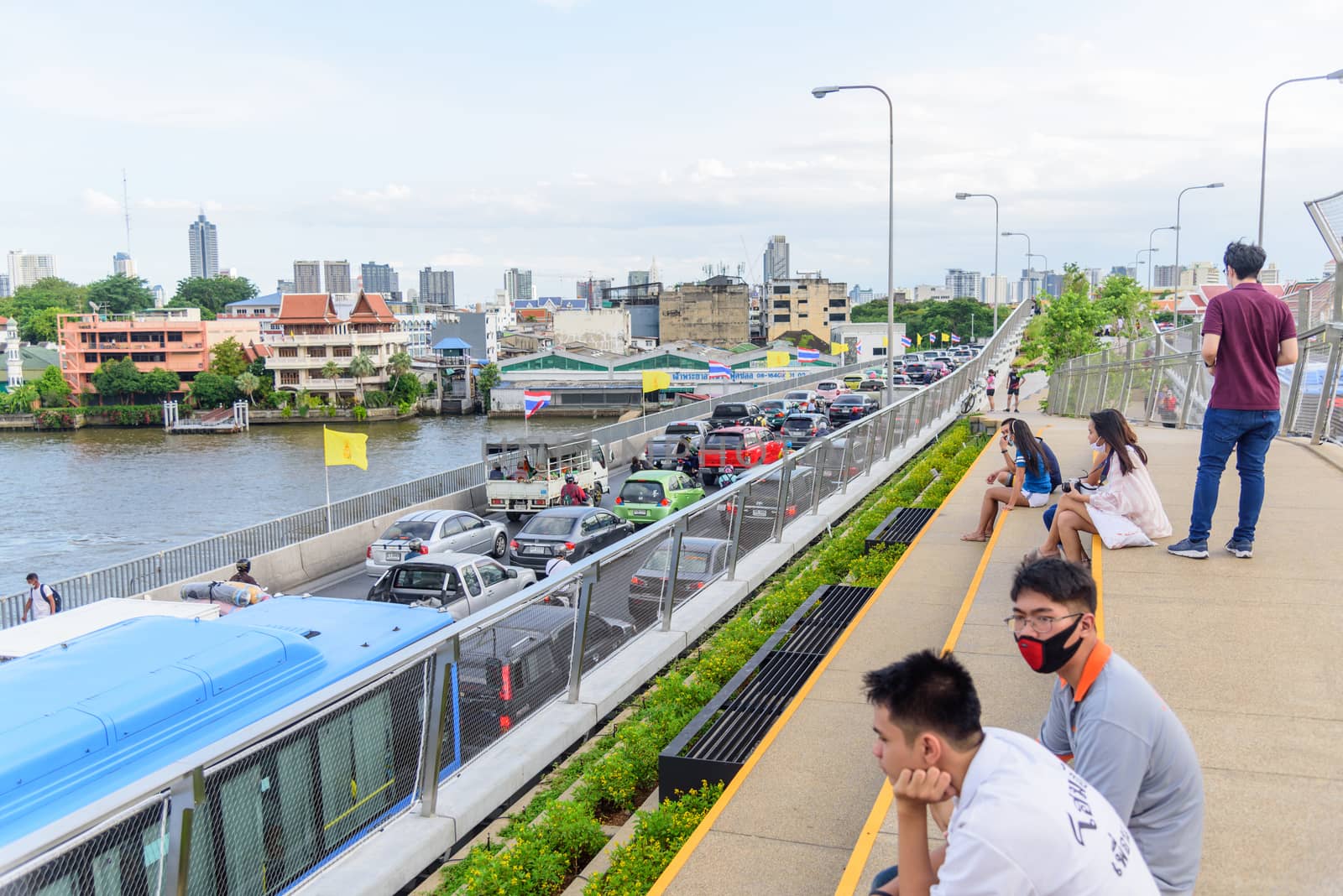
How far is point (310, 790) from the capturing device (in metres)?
5.19

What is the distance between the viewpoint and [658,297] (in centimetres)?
16300

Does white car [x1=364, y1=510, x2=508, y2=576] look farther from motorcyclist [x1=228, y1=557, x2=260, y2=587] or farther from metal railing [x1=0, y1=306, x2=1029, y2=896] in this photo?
metal railing [x1=0, y1=306, x2=1029, y2=896]

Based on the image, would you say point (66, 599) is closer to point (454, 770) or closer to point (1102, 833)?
point (454, 770)

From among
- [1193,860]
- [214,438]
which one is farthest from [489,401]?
[1193,860]

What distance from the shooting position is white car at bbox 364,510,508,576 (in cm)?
2114

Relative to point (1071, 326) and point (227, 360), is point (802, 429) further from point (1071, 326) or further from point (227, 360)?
point (227, 360)

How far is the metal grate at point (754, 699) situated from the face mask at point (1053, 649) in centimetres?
269

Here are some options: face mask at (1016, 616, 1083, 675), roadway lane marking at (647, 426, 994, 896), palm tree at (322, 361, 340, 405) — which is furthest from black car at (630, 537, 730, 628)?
palm tree at (322, 361, 340, 405)

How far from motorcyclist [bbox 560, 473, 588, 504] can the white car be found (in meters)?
3.38

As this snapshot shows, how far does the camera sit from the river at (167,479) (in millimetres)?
44531

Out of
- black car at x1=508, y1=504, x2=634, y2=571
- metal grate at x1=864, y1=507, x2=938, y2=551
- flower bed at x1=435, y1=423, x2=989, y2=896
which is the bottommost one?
black car at x1=508, y1=504, x2=634, y2=571

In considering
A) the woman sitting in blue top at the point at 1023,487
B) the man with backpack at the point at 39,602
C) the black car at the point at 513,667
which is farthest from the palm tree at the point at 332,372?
the black car at the point at 513,667

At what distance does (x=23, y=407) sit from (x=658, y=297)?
87043 millimetres

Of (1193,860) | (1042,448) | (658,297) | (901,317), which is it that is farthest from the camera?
(901,317)
